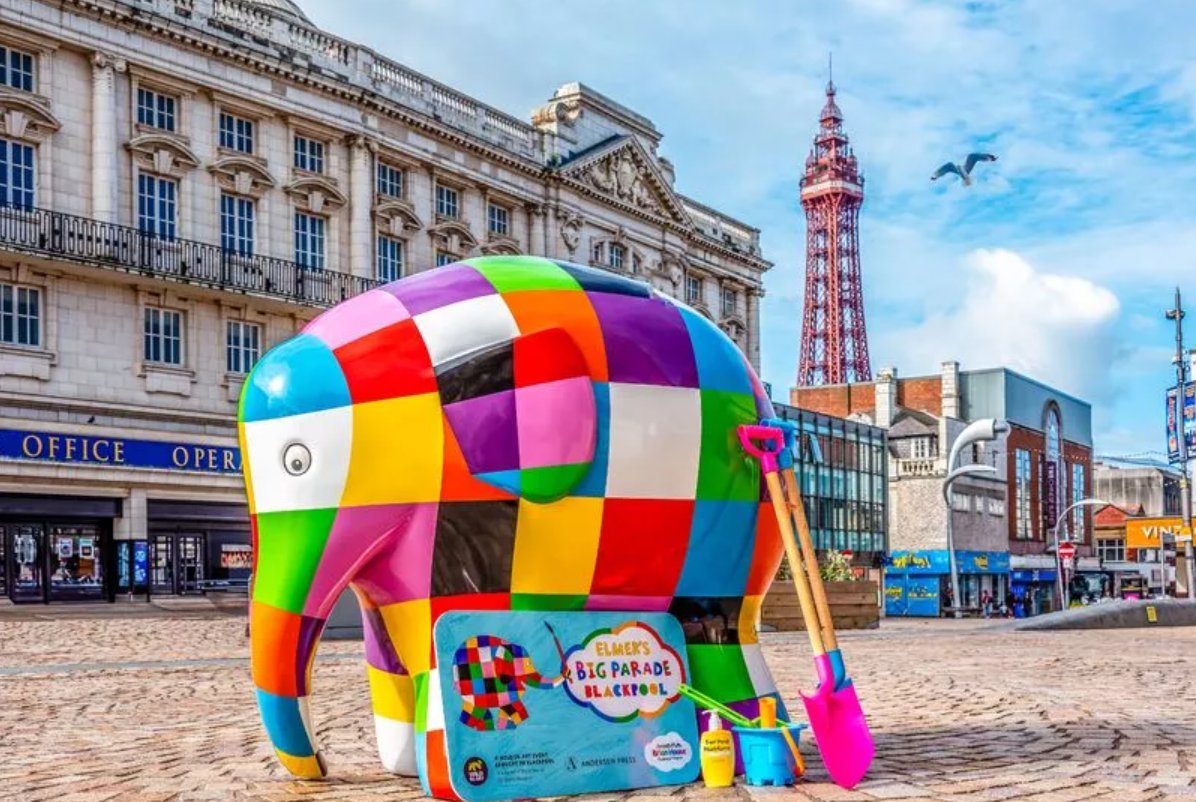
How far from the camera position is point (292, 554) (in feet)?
18.5

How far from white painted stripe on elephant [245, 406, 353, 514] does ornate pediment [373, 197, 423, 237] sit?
1158 inches

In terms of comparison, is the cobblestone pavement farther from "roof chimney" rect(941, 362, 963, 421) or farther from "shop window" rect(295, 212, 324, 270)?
"roof chimney" rect(941, 362, 963, 421)

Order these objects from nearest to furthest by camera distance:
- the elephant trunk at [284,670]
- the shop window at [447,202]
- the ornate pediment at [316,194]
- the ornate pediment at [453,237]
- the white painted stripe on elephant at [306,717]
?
the elephant trunk at [284,670] < the white painted stripe on elephant at [306,717] < the ornate pediment at [316,194] < the ornate pediment at [453,237] < the shop window at [447,202]

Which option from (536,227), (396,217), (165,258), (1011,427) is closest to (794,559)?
(165,258)

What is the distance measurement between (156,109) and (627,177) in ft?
59.8

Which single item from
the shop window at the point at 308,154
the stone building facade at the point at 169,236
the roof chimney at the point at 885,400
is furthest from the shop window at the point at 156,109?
the roof chimney at the point at 885,400

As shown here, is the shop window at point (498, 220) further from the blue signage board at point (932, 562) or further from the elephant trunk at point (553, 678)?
the elephant trunk at point (553, 678)

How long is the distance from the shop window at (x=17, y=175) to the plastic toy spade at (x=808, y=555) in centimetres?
2404

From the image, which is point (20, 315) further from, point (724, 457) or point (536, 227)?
point (724, 457)

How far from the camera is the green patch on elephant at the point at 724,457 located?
6047 millimetres

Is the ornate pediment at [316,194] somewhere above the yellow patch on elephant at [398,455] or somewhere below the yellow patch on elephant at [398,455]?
above

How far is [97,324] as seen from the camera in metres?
28.5

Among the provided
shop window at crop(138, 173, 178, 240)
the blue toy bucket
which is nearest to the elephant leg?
the blue toy bucket

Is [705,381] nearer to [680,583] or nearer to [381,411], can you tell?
[680,583]
